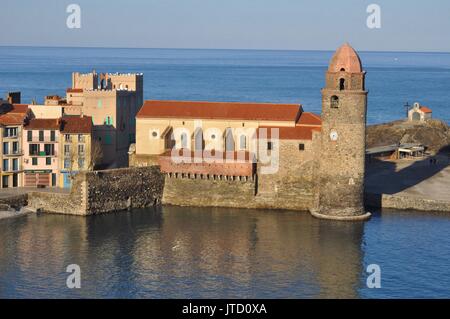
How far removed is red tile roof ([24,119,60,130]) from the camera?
2630 inches

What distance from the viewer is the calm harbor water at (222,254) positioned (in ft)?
151

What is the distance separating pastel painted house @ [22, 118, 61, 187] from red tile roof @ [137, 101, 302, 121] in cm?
649

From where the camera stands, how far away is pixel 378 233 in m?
57.7

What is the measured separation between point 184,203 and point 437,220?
56.8 feet

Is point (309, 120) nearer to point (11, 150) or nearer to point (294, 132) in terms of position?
point (294, 132)

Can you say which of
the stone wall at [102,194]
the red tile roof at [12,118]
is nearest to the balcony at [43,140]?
the red tile roof at [12,118]

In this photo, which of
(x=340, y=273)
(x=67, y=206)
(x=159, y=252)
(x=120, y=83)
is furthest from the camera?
(x=120, y=83)

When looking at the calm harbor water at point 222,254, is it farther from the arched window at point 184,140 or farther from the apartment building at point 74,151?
the apartment building at point 74,151

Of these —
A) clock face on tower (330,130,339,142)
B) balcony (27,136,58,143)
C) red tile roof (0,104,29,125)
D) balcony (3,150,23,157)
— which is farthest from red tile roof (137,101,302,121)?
balcony (3,150,23,157)

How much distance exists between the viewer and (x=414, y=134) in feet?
297

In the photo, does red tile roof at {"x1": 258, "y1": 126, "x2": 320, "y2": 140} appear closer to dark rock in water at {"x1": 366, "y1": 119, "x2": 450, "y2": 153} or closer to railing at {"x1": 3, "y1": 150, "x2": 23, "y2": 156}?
railing at {"x1": 3, "y1": 150, "x2": 23, "y2": 156}
